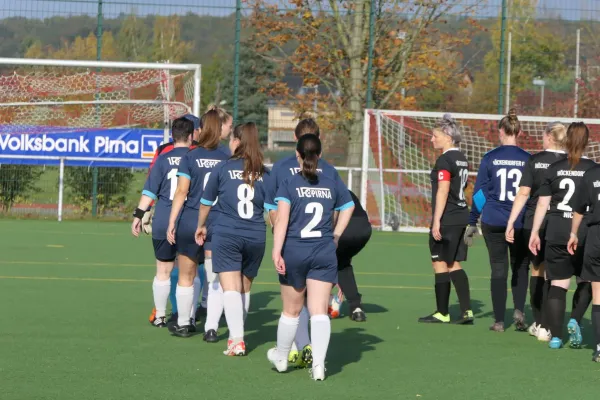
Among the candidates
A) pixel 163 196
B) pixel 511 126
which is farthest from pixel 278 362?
pixel 511 126

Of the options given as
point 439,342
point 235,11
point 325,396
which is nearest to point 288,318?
point 325,396

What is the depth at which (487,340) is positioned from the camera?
31.5ft

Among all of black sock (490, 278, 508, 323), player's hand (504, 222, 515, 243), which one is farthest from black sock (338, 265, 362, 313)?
player's hand (504, 222, 515, 243)

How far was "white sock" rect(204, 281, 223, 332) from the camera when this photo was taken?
29.5ft

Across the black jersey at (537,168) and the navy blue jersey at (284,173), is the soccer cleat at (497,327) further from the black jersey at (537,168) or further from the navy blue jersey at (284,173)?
the navy blue jersey at (284,173)

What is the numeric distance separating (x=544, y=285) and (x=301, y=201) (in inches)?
131

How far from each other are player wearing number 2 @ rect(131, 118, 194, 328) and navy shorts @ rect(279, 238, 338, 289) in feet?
7.01

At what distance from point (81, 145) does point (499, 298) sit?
1261 centimetres

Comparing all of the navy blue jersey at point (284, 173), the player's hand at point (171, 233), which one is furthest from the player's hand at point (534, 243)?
the player's hand at point (171, 233)

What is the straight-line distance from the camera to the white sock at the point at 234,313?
27.5ft

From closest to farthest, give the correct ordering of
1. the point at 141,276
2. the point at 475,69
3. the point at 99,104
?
the point at 141,276, the point at 99,104, the point at 475,69

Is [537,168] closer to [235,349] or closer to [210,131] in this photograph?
[210,131]

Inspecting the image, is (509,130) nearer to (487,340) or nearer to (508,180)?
(508,180)

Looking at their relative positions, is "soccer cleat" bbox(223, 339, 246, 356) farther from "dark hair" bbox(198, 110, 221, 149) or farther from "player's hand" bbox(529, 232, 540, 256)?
"player's hand" bbox(529, 232, 540, 256)
